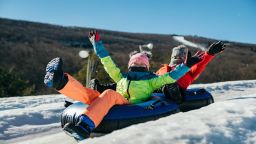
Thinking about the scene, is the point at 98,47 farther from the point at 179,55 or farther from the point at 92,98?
the point at 179,55

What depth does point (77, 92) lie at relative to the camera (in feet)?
18.3

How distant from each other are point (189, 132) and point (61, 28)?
83294mm

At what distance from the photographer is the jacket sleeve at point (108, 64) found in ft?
23.1

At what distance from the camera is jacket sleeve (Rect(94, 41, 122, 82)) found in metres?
7.03

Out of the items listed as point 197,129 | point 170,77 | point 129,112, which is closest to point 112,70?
point 170,77

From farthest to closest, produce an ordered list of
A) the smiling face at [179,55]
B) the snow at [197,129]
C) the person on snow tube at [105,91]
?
1. the smiling face at [179,55]
2. the person on snow tube at [105,91]
3. the snow at [197,129]

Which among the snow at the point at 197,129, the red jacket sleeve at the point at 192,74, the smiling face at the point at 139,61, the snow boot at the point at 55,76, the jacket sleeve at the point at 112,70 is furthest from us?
the red jacket sleeve at the point at 192,74

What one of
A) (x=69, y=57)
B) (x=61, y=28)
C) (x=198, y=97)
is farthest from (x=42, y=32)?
(x=198, y=97)

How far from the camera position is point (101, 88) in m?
7.31

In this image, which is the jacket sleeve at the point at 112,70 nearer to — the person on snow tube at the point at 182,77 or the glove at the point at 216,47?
the person on snow tube at the point at 182,77

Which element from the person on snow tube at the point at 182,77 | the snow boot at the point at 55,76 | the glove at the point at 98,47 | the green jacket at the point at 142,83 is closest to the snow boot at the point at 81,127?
the snow boot at the point at 55,76

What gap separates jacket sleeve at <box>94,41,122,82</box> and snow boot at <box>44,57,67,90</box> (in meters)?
1.81

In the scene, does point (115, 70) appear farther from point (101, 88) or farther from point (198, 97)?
point (198, 97)

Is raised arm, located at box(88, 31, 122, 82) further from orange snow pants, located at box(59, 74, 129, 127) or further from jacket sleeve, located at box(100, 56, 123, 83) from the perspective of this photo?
orange snow pants, located at box(59, 74, 129, 127)
